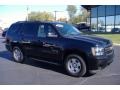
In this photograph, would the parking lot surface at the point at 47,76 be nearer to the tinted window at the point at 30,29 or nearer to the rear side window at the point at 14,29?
the tinted window at the point at 30,29

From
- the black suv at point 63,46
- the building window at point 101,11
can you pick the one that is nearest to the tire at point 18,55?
the black suv at point 63,46

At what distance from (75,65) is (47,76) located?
980mm

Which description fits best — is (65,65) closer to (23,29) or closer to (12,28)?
(23,29)

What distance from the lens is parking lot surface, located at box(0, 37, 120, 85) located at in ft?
26.2

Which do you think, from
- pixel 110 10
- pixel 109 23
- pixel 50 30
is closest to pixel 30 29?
pixel 50 30

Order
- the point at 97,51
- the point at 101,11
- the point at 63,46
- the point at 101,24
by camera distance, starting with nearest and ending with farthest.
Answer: the point at 97,51
the point at 63,46
the point at 101,24
the point at 101,11

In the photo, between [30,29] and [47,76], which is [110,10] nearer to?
[30,29]

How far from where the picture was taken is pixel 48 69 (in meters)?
9.93

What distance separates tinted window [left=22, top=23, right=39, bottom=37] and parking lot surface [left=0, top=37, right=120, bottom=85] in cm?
127

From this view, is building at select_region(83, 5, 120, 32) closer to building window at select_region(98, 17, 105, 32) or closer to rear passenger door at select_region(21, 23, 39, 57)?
building window at select_region(98, 17, 105, 32)

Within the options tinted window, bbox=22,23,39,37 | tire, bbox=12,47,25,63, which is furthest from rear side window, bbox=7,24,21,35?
tire, bbox=12,47,25,63

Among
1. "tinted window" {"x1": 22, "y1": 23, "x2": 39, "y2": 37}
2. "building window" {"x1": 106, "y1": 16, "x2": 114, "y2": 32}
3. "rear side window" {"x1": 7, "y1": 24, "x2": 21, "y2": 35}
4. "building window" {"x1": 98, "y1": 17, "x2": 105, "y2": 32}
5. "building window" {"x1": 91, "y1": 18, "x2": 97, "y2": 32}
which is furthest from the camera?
"building window" {"x1": 91, "y1": 18, "x2": 97, "y2": 32}

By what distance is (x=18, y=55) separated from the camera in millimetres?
11359

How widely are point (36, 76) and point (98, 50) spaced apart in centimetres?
221
